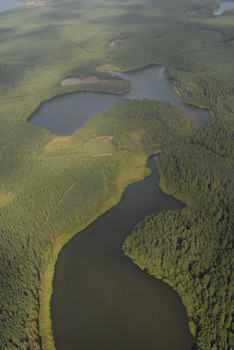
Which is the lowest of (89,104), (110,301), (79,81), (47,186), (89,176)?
(110,301)

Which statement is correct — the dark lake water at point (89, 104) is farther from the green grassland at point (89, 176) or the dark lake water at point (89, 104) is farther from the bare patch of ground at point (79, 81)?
the bare patch of ground at point (79, 81)

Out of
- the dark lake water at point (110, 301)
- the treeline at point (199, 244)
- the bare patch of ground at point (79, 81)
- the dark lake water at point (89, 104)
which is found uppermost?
the bare patch of ground at point (79, 81)

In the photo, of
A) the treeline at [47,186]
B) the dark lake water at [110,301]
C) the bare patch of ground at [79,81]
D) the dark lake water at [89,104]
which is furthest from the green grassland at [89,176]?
the bare patch of ground at [79,81]

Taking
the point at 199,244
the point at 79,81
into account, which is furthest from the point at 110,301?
the point at 79,81

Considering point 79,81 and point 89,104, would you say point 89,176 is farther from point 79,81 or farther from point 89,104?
point 79,81

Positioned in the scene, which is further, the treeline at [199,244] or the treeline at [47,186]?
the treeline at [47,186]

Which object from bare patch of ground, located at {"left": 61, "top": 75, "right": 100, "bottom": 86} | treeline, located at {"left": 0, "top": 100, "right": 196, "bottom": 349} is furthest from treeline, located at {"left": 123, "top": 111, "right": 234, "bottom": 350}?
bare patch of ground, located at {"left": 61, "top": 75, "right": 100, "bottom": 86}

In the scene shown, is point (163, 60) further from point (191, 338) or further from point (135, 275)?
point (191, 338)
